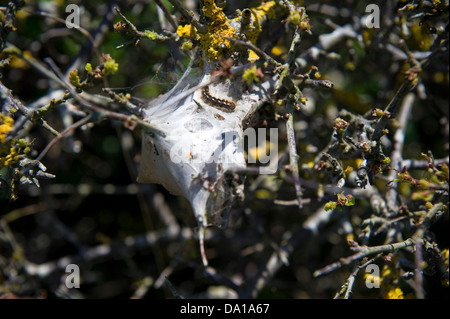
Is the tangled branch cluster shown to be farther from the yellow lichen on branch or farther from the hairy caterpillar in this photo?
the hairy caterpillar

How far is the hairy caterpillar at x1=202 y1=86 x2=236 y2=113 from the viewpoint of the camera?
1752mm

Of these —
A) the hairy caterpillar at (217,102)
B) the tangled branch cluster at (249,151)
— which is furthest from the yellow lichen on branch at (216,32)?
the hairy caterpillar at (217,102)

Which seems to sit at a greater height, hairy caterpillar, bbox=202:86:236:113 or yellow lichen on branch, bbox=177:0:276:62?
yellow lichen on branch, bbox=177:0:276:62

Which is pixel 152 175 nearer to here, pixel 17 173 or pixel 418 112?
pixel 17 173

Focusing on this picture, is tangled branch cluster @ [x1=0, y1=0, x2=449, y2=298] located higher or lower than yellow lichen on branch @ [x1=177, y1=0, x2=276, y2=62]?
lower

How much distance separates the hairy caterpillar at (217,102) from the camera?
5.75 feet

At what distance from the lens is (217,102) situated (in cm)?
175

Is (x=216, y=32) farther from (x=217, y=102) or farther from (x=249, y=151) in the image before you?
(x=249, y=151)

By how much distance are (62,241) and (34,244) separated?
0.19 m

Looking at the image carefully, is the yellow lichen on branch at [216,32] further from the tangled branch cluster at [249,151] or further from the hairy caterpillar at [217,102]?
the hairy caterpillar at [217,102]

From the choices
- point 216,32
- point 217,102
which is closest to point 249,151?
point 217,102

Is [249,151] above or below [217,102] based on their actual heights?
below

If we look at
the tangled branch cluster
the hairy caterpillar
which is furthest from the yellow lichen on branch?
the hairy caterpillar
